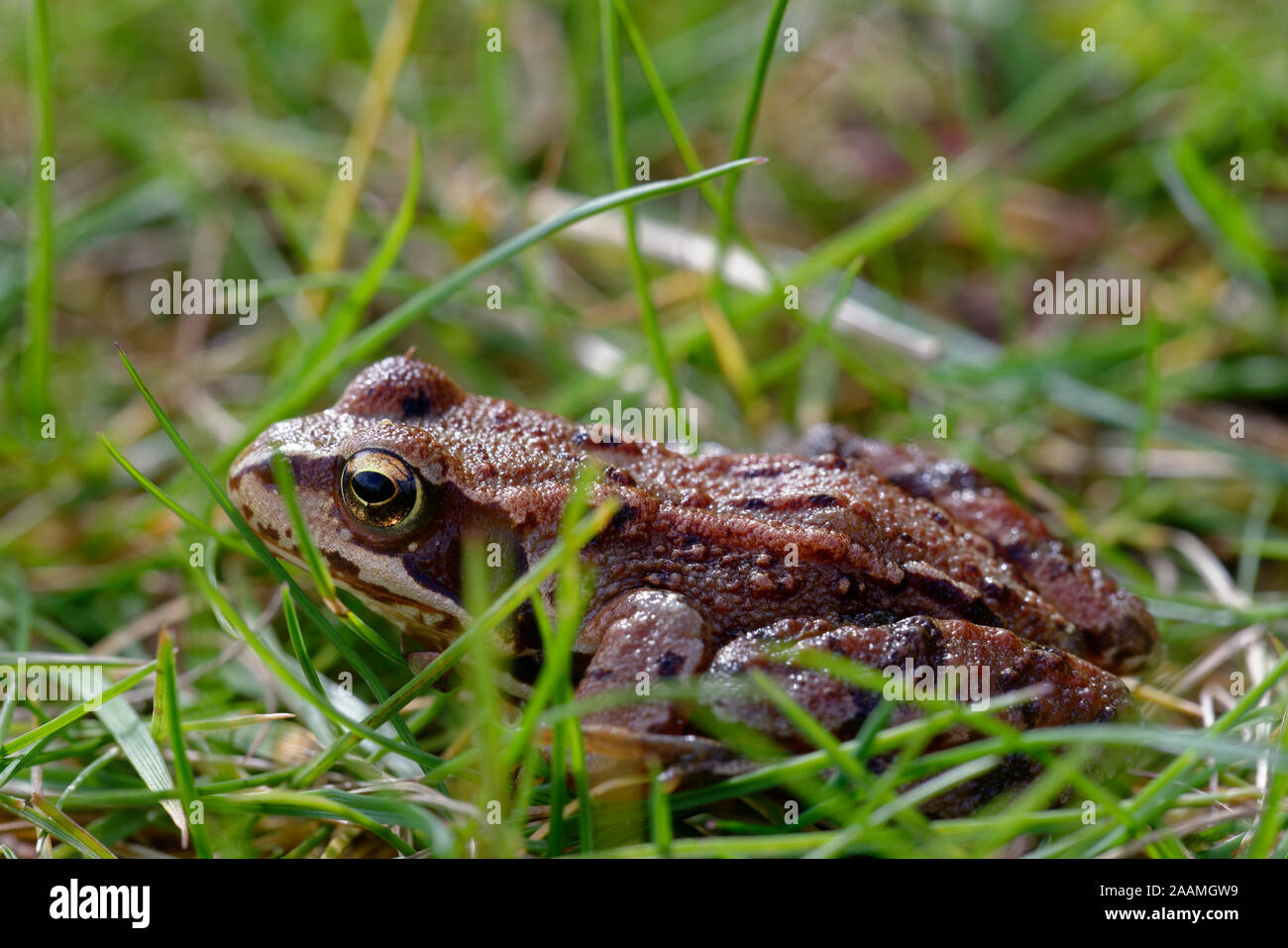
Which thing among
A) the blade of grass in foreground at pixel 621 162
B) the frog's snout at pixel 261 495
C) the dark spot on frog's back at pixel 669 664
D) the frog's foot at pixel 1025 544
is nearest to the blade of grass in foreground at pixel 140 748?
the frog's snout at pixel 261 495

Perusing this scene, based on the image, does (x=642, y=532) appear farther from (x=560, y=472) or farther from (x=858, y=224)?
(x=858, y=224)

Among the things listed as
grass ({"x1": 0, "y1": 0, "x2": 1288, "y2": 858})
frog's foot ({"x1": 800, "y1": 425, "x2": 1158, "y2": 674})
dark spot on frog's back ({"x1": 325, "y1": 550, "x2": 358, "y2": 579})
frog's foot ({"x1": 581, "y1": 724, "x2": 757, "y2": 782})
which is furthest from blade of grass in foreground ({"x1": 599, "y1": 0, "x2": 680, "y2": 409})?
frog's foot ({"x1": 581, "y1": 724, "x2": 757, "y2": 782})

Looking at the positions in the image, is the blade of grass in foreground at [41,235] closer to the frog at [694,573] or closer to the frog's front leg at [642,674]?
the frog at [694,573]

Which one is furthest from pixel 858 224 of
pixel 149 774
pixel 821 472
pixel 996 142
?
pixel 149 774

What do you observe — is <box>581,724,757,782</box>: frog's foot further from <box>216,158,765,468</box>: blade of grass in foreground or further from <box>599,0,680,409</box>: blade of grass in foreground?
<box>216,158,765,468</box>: blade of grass in foreground

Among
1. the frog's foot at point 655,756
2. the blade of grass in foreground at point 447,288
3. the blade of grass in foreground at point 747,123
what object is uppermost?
the blade of grass in foreground at point 747,123

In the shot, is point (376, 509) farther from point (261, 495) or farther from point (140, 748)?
point (140, 748)

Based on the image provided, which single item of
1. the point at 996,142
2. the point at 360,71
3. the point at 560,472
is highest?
the point at 360,71
